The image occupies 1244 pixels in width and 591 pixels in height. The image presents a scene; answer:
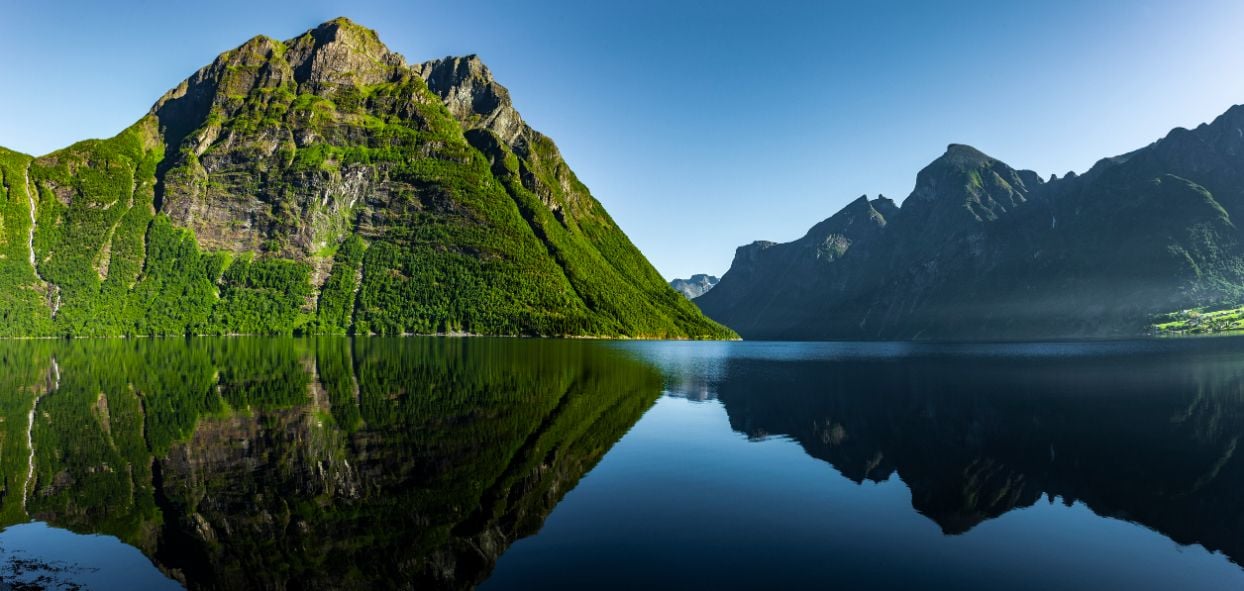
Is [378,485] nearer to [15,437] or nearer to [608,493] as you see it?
[608,493]

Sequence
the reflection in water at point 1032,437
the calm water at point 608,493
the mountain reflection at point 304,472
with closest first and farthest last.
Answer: the calm water at point 608,493 < the mountain reflection at point 304,472 < the reflection in water at point 1032,437

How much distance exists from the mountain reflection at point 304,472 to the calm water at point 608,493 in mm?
154

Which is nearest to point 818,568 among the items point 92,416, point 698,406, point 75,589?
point 75,589

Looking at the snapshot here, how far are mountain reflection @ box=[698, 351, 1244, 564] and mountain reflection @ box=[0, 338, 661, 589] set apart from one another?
49.5 ft

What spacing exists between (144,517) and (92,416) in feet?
88.4

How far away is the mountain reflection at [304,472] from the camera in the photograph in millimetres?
18578

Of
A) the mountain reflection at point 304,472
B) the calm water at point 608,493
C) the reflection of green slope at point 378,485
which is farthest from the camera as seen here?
the mountain reflection at point 304,472

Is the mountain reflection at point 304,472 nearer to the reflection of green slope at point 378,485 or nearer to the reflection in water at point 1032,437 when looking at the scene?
the reflection of green slope at point 378,485

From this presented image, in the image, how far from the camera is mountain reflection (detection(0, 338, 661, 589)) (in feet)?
61.0

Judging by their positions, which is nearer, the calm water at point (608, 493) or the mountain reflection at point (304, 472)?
the calm water at point (608, 493)

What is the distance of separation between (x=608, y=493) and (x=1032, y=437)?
1169 inches

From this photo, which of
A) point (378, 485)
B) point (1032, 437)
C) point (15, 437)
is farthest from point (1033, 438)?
point (15, 437)

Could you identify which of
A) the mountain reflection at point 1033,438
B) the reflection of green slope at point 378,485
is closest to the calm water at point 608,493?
the reflection of green slope at point 378,485

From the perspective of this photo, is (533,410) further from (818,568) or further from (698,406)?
(818,568)
